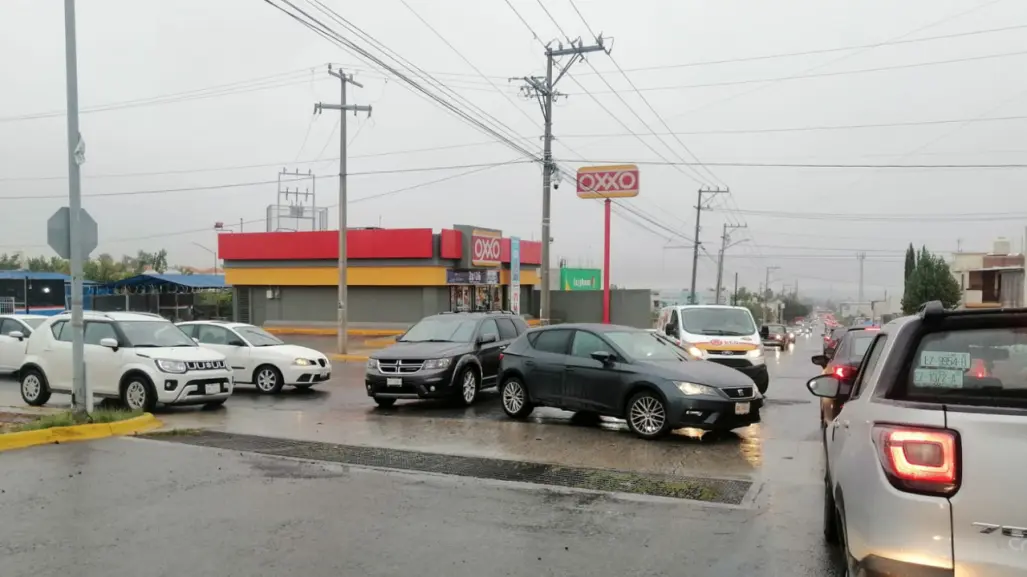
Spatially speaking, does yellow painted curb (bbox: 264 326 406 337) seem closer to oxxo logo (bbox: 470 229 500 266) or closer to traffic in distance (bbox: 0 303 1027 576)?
oxxo logo (bbox: 470 229 500 266)

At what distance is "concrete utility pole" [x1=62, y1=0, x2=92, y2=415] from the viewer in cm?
1088

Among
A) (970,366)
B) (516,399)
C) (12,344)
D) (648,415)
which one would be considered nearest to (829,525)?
(970,366)

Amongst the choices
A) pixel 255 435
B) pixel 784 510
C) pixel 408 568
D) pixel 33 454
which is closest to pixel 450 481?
pixel 408 568

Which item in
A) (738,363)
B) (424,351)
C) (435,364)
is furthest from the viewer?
(738,363)

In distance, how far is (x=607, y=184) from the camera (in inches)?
1291

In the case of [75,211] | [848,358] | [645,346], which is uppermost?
[75,211]

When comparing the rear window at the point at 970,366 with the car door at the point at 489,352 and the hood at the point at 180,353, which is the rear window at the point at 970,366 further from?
the hood at the point at 180,353

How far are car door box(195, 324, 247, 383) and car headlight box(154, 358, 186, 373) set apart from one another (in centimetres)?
330

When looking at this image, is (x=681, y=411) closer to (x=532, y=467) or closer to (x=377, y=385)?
(x=532, y=467)

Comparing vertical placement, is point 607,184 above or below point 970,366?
above

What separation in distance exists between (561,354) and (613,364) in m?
1.10

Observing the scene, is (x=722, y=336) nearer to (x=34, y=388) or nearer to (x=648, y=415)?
(x=648, y=415)

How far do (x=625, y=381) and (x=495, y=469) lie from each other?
274cm

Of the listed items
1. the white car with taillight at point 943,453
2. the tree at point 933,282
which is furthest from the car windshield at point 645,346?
the tree at point 933,282
